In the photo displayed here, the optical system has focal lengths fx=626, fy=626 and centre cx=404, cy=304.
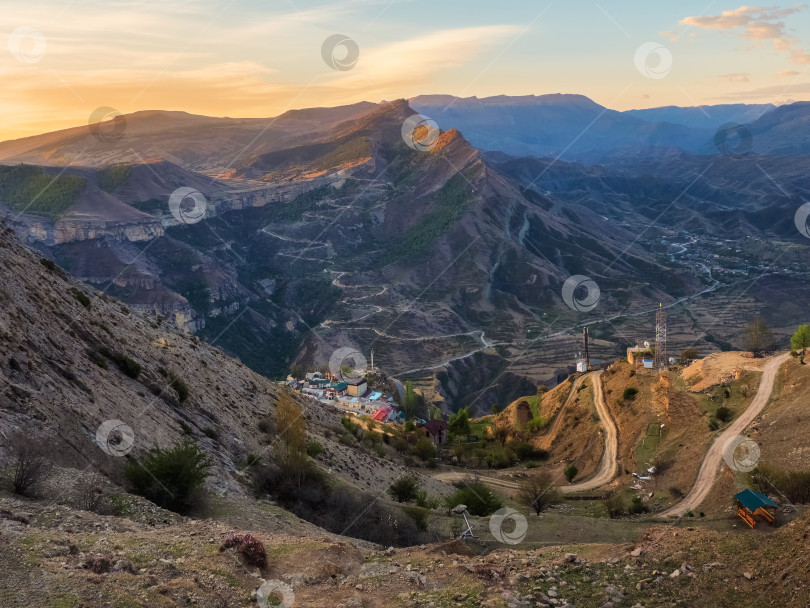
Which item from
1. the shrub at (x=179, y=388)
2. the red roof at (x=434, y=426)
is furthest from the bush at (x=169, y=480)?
the red roof at (x=434, y=426)

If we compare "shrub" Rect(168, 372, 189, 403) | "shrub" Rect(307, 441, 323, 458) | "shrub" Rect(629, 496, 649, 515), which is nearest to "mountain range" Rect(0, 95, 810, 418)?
"shrub" Rect(629, 496, 649, 515)

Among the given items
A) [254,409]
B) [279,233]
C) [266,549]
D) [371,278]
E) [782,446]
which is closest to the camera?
[266,549]

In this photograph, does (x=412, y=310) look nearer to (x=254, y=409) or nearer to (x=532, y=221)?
(x=532, y=221)

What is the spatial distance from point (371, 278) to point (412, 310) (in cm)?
2271

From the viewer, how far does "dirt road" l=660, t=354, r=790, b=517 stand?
25156mm

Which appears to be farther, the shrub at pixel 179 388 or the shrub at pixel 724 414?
the shrub at pixel 724 414

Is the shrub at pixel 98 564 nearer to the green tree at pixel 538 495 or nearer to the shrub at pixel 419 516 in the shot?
the shrub at pixel 419 516

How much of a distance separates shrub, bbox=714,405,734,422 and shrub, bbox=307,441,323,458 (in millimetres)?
20650

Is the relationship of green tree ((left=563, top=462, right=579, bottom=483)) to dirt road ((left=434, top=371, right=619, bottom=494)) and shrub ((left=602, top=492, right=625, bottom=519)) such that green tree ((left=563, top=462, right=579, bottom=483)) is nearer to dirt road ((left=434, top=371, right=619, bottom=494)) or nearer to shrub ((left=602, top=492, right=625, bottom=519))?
dirt road ((left=434, top=371, right=619, bottom=494))

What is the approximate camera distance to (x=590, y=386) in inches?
1950

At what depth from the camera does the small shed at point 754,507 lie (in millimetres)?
16031

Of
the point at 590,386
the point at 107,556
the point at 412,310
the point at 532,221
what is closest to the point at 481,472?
the point at 590,386

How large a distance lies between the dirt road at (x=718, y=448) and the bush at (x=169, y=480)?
59.5 ft

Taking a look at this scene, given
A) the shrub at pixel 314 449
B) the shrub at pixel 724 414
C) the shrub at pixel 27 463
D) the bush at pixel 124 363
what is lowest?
the shrub at pixel 724 414
